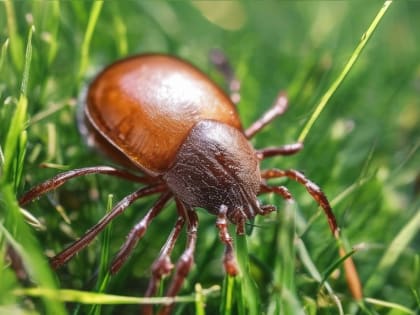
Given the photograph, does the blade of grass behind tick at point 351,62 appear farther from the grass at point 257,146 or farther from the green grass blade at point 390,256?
the green grass blade at point 390,256

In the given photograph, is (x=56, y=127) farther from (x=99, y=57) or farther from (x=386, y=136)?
(x=386, y=136)

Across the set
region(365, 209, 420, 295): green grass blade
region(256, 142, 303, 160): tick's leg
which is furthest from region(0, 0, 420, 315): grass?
region(256, 142, 303, 160): tick's leg

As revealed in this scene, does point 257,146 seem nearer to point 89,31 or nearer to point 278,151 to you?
point 278,151

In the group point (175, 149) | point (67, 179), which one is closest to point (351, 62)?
point (175, 149)

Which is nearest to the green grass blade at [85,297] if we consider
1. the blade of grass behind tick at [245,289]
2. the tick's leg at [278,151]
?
the blade of grass behind tick at [245,289]

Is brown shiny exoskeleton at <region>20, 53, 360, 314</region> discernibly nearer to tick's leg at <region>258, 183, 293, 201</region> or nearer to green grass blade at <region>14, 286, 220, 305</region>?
tick's leg at <region>258, 183, 293, 201</region>

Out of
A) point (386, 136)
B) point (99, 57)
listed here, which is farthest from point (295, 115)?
point (99, 57)

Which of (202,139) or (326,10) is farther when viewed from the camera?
(326,10)
